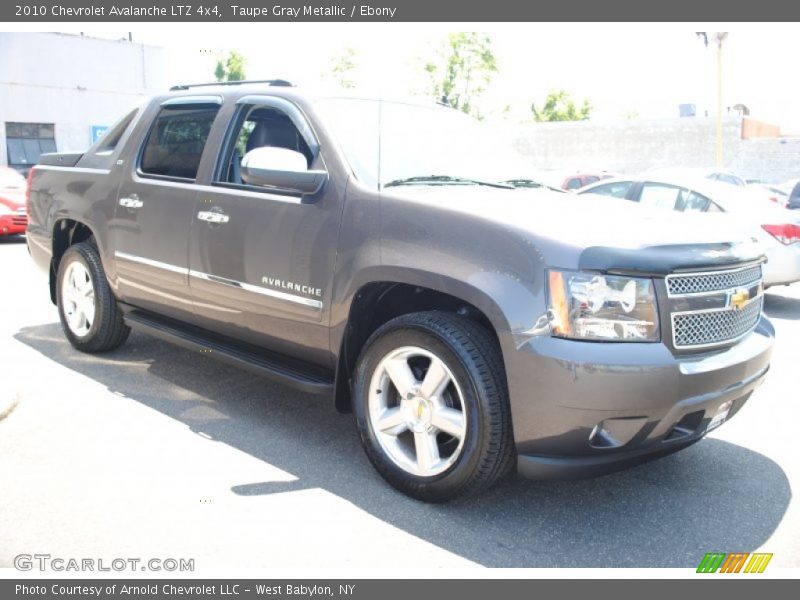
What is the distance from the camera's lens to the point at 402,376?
3.71m

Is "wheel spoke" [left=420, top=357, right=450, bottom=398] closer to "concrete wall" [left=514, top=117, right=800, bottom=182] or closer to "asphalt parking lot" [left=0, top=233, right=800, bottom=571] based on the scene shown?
"asphalt parking lot" [left=0, top=233, right=800, bottom=571]

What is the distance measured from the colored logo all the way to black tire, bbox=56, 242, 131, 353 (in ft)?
13.9

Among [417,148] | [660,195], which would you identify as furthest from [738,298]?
[660,195]

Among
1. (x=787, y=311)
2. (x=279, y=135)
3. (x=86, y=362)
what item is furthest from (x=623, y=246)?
(x=787, y=311)

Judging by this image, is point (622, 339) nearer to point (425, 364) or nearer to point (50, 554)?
point (425, 364)

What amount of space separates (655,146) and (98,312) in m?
43.7

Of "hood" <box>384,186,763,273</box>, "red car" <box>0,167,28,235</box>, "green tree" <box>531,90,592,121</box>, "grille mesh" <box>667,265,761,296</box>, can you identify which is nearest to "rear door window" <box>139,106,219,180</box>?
"hood" <box>384,186,763,273</box>

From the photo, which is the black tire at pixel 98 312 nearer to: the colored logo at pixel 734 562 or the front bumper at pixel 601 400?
the front bumper at pixel 601 400

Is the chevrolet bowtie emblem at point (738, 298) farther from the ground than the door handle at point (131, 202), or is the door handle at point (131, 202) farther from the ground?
the door handle at point (131, 202)

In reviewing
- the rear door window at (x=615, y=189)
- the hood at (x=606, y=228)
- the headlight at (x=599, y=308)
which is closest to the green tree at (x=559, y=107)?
the rear door window at (x=615, y=189)

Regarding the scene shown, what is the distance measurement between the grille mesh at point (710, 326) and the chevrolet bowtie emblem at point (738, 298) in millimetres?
23

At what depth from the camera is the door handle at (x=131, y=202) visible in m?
5.22

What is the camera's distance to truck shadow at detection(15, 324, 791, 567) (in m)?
3.34

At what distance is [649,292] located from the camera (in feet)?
10.5
